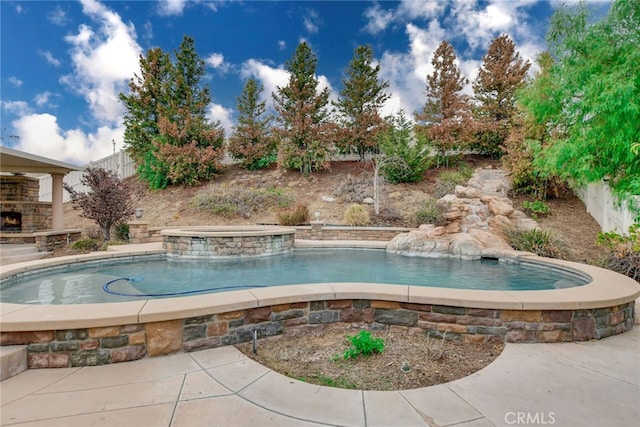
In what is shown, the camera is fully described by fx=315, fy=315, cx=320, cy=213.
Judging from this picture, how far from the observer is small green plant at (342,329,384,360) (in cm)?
271

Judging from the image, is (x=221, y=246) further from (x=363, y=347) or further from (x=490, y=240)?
(x=490, y=240)

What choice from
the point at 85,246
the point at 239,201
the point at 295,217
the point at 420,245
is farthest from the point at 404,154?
the point at 85,246

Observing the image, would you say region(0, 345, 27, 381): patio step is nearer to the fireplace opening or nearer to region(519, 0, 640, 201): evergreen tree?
region(519, 0, 640, 201): evergreen tree

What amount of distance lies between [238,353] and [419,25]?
13126 mm

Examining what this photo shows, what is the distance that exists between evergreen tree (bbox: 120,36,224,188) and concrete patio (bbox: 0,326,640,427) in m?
14.3

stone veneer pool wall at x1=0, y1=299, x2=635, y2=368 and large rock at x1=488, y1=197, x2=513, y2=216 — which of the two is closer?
stone veneer pool wall at x1=0, y1=299, x2=635, y2=368

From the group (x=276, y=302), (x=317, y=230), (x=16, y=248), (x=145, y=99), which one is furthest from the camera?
(x=145, y=99)

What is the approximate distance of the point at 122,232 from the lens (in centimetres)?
964

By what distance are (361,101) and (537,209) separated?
31.9 feet

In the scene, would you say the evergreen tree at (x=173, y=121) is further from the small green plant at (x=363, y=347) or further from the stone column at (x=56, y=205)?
the small green plant at (x=363, y=347)

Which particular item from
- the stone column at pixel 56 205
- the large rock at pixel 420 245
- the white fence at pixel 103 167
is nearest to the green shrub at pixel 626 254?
the large rock at pixel 420 245

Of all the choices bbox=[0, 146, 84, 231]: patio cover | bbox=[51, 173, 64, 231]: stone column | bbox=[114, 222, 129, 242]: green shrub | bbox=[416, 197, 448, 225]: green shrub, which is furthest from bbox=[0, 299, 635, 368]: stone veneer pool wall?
bbox=[51, 173, 64, 231]: stone column

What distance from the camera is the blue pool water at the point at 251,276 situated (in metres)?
4.70

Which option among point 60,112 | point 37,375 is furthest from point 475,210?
point 60,112
